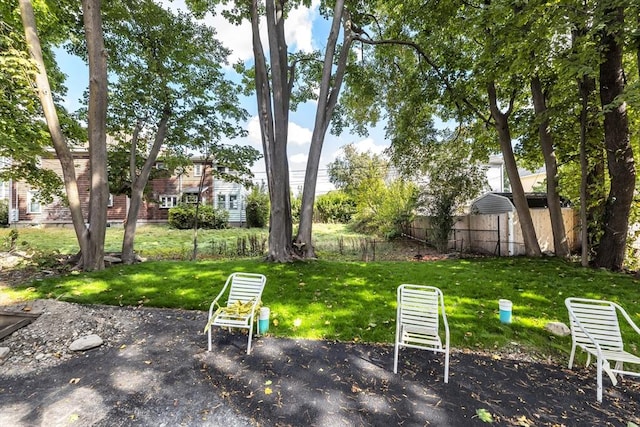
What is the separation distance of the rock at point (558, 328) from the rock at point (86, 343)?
20.6 ft

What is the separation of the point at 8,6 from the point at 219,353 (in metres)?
10.8

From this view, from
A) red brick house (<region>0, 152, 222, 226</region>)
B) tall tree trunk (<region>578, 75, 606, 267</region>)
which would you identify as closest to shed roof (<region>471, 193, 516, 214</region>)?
tall tree trunk (<region>578, 75, 606, 267</region>)

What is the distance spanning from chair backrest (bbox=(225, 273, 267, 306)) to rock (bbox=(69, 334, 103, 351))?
67.0 inches

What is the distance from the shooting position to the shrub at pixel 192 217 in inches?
755

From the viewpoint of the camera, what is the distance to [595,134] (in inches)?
330

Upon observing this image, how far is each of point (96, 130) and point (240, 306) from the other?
251 inches

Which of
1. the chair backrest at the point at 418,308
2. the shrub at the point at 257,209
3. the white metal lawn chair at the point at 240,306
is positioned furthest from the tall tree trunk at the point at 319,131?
the shrub at the point at 257,209

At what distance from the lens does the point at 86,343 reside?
3.77 meters

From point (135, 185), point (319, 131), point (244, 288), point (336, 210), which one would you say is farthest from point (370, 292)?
point (336, 210)

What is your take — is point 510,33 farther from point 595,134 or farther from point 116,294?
point 116,294

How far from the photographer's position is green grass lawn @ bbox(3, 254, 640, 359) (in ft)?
13.9

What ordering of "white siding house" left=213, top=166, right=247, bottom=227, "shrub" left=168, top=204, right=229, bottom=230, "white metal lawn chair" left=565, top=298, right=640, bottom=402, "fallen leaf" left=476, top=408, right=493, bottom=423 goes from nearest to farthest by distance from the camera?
"fallen leaf" left=476, top=408, right=493, bottom=423 < "white metal lawn chair" left=565, top=298, right=640, bottom=402 < "shrub" left=168, top=204, right=229, bottom=230 < "white siding house" left=213, top=166, right=247, bottom=227

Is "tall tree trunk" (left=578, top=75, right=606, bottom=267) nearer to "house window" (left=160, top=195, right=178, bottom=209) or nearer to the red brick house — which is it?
the red brick house

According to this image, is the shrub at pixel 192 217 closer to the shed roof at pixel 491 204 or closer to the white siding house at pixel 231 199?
the white siding house at pixel 231 199
